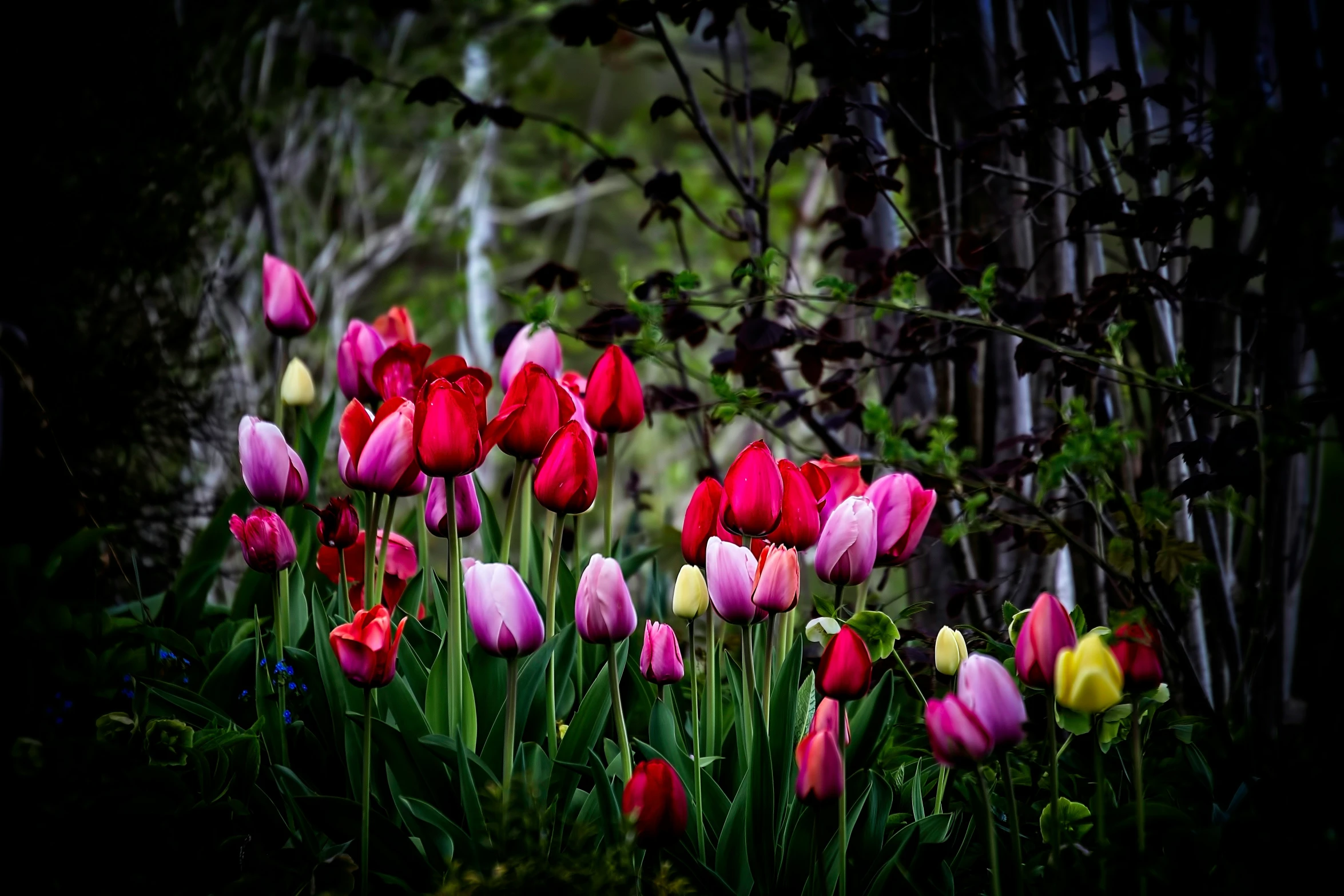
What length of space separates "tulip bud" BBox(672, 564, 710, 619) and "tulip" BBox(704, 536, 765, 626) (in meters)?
0.07

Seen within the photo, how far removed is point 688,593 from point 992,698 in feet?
1.31

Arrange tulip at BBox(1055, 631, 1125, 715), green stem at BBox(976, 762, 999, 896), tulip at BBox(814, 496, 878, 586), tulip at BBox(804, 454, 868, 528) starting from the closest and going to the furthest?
tulip at BBox(1055, 631, 1125, 715), green stem at BBox(976, 762, 999, 896), tulip at BBox(814, 496, 878, 586), tulip at BBox(804, 454, 868, 528)

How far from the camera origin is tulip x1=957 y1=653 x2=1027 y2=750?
0.85 m

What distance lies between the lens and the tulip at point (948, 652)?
108 centimetres

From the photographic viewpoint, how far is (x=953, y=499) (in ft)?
6.54

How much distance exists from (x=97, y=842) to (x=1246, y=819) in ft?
3.76

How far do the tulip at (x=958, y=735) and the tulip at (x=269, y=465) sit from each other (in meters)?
0.83

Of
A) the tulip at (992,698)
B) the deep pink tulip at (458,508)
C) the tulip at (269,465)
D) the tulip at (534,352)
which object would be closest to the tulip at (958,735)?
the tulip at (992,698)

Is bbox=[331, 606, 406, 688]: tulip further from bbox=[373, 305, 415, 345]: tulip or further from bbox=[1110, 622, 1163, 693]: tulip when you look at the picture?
bbox=[373, 305, 415, 345]: tulip

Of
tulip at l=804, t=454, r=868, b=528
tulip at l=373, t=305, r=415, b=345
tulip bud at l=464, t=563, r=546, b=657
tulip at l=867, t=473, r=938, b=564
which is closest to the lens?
tulip bud at l=464, t=563, r=546, b=657

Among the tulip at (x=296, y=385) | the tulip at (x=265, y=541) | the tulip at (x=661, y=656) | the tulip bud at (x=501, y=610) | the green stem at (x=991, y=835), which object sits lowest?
the green stem at (x=991, y=835)

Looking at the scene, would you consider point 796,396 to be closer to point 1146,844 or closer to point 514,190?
point 1146,844

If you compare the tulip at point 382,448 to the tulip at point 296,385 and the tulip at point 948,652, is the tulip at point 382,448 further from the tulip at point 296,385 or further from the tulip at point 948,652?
the tulip at point 948,652

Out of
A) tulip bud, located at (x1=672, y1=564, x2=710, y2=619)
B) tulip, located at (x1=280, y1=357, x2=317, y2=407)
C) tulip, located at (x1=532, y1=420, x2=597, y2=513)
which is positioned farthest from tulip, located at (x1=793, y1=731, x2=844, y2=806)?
tulip, located at (x1=280, y1=357, x2=317, y2=407)
